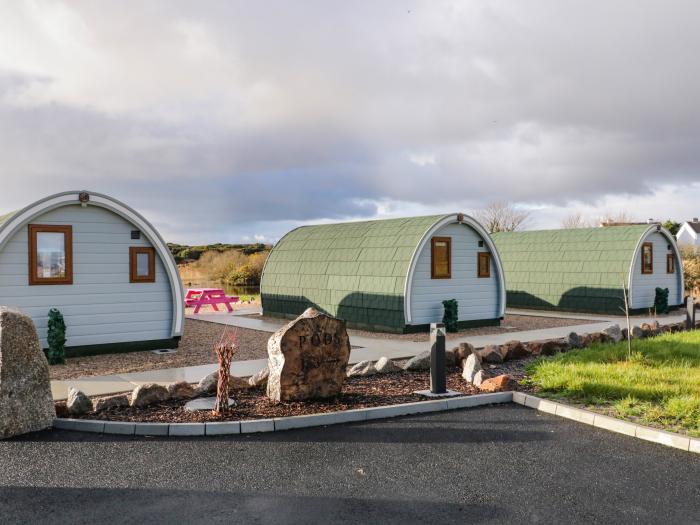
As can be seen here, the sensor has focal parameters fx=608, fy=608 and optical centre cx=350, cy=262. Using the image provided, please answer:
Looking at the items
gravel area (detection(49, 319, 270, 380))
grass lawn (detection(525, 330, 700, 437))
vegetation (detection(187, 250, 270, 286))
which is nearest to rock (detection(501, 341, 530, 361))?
grass lawn (detection(525, 330, 700, 437))

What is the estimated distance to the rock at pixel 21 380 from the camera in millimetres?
6664

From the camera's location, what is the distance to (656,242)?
22.0m

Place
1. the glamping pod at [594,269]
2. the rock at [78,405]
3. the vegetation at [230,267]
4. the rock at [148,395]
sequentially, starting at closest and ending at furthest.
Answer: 1. the rock at [78,405]
2. the rock at [148,395]
3. the glamping pod at [594,269]
4. the vegetation at [230,267]

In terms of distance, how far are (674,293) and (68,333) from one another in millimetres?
20837

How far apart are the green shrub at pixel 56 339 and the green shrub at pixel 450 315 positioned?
29.6 ft

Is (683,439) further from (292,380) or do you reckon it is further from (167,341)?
(167,341)

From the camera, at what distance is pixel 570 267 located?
2231 centimetres

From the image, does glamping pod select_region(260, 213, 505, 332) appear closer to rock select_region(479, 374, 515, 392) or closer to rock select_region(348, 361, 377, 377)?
rock select_region(348, 361, 377, 377)

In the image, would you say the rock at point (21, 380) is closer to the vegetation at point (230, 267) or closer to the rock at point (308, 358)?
the rock at point (308, 358)

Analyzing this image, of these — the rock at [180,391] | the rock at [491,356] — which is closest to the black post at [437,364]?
the rock at [491,356]

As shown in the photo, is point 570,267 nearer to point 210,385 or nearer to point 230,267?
point 210,385

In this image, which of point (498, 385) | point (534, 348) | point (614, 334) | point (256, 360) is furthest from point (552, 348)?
point (256, 360)

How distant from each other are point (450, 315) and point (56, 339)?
367 inches

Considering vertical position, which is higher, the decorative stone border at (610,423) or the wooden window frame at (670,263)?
the wooden window frame at (670,263)
